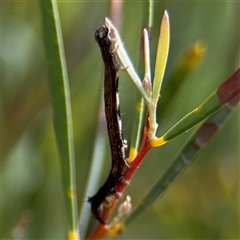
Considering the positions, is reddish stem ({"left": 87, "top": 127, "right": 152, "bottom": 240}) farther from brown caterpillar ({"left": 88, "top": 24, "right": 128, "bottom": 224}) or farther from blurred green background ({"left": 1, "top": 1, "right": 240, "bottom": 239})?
blurred green background ({"left": 1, "top": 1, "right": 240, "bottom": 239})

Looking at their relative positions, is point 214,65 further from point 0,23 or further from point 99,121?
point 0,23

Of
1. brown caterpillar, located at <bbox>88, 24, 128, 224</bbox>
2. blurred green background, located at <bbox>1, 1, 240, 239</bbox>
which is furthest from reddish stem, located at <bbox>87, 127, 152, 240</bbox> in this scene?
blurred green background, located at <bbox>1, 1, 240, 239</bbox>

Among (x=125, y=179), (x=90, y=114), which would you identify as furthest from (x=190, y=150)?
(x=90, y=114)

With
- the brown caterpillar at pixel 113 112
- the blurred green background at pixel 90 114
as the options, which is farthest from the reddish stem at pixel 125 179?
the blurred green background at pixel 90 114

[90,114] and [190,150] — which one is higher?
[190,150]

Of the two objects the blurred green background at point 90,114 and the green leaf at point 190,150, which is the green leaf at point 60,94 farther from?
the blurred green background at point 90,114

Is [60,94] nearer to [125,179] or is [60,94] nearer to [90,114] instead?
[125,179]

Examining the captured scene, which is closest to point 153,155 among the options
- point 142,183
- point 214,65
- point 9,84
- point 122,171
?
point 142,183

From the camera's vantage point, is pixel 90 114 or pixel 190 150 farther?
pixel 90 114

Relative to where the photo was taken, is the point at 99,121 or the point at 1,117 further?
the point at 1,117
